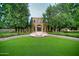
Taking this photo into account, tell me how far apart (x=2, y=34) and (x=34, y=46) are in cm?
39

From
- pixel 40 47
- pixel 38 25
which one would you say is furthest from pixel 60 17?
pixel 40 47

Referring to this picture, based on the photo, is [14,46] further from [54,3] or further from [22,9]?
[54,3]

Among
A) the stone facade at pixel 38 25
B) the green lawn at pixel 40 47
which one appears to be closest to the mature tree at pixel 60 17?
the stone facade at pixel 38 25

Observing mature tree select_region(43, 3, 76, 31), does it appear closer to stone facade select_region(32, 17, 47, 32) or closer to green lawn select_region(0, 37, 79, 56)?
stone facade select_region(32, 17, 47, 32)

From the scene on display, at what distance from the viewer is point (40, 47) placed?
210 cm

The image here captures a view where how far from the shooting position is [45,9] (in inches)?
83.4

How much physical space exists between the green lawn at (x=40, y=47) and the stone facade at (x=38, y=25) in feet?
0.35

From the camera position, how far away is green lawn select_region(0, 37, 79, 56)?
209cm

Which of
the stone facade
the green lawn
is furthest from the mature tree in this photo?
the green lawn

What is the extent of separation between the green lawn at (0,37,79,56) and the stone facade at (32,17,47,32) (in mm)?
106

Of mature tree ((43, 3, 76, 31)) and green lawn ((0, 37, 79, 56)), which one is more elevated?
mature tree ((43, 3, 76, 31))

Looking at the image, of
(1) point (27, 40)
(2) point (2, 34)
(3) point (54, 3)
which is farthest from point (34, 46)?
(3) point (54, 3)

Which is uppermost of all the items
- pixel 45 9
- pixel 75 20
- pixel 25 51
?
pixel 45 9

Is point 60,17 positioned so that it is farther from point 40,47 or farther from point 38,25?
point 40,47
